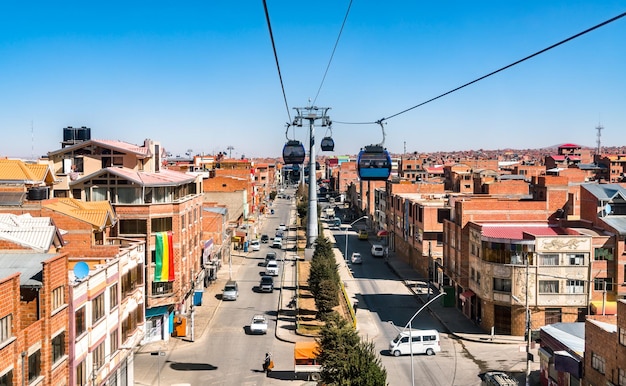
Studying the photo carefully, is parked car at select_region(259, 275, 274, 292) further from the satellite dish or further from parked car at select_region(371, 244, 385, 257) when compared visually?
the satellite dish

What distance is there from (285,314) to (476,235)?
14.6 meters

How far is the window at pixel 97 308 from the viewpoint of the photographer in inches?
936

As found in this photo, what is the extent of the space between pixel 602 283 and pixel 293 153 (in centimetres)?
2508

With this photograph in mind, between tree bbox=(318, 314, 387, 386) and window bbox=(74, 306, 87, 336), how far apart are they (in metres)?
9.35

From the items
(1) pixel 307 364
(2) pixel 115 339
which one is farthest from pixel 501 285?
(2) pixel 115 339

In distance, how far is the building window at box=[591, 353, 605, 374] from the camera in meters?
25.7

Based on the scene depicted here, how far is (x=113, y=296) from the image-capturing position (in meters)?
26.4

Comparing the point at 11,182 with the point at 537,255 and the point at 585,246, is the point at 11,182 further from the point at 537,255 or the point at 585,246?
the point at 585,246

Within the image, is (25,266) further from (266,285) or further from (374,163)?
(266,285)

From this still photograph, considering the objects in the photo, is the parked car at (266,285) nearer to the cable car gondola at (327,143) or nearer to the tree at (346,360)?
the cable car gondola at (327,143)

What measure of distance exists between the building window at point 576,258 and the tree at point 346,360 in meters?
18.2

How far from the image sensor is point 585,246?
129ft

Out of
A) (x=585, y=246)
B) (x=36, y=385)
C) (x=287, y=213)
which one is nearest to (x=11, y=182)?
(x=36, y=385)

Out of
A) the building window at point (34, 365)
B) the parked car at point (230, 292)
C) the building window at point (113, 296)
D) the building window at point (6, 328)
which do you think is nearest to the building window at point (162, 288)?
the parked car at point (230, 292)
